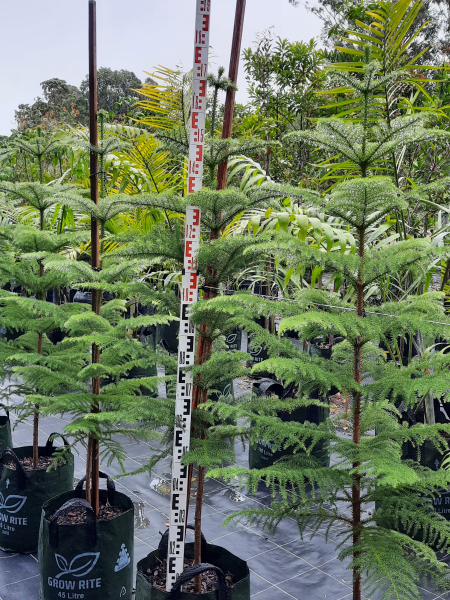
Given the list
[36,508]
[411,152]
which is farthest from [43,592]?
[411,152]

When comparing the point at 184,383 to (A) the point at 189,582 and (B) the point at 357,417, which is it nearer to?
(B) the point at 357,417

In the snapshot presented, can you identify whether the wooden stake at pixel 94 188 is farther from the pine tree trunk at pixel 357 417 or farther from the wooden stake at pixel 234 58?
the pine tree trunk at pixel 357 417

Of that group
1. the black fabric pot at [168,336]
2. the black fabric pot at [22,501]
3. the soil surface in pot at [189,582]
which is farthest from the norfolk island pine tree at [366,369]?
the black fabric pot at [168,336]

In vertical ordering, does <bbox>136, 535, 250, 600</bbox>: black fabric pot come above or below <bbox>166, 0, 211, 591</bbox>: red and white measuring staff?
below

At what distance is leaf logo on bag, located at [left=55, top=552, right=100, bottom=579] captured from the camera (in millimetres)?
2346

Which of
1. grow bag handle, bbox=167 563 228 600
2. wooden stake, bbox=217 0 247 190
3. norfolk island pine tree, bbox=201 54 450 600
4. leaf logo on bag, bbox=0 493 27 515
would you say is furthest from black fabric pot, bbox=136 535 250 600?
wooden stake, bbox=217 0 247 190

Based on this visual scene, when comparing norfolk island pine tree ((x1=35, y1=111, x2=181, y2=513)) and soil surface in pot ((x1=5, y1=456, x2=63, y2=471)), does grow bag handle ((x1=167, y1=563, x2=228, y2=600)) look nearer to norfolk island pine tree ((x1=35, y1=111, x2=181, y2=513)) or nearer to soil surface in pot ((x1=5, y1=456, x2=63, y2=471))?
norfolk island pine tree ((x1=35, y1=111, x2=181, y2=513))

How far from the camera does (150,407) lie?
206cm

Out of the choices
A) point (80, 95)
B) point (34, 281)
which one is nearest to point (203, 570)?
point (34, 281)

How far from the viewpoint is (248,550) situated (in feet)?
10.3

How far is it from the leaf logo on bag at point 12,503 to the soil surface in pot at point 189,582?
3.39ft

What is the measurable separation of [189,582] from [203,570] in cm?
46

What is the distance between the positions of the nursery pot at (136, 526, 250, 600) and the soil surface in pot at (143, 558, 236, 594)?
0.02 metres

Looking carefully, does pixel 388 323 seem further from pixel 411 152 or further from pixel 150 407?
pixel 411 152
